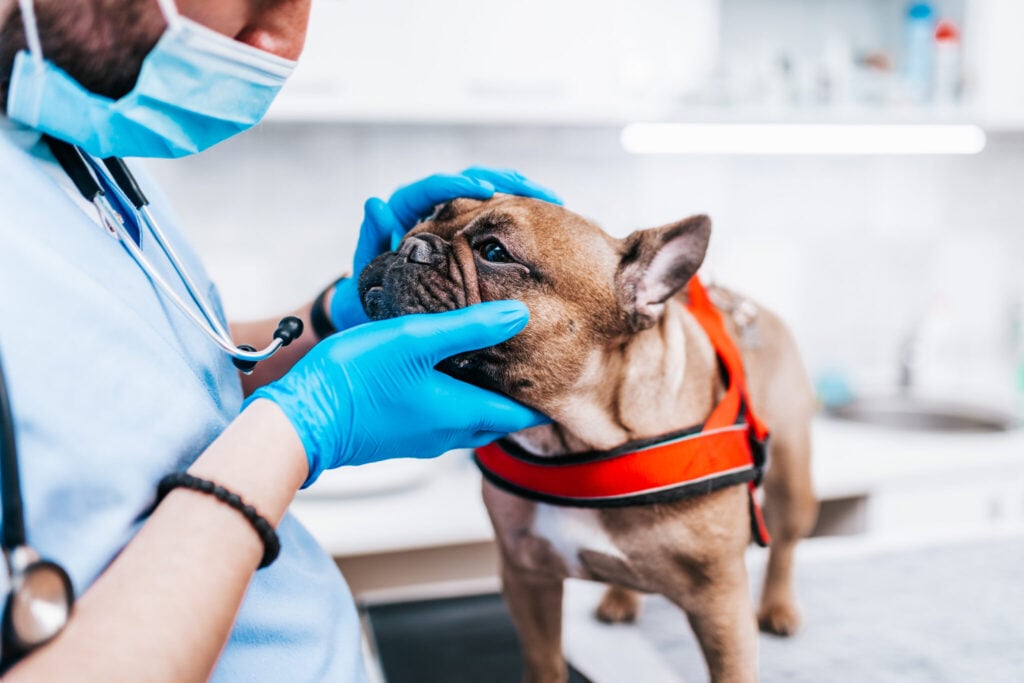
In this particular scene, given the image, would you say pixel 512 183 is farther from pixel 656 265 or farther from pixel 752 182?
pixel 752 182

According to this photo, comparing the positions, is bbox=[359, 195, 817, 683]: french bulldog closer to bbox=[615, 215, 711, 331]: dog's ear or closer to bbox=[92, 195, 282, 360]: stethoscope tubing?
bbox=[615, 215, 711, 331]: dog's ear

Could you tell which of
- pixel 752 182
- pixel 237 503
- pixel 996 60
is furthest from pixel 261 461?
pixel 996 60

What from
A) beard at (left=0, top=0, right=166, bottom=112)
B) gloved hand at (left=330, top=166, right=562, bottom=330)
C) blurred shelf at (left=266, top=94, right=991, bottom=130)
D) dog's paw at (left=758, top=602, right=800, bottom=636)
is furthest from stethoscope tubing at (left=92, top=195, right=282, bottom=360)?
blurred shelf at (left=266, top=94, right=991, bottom=130)

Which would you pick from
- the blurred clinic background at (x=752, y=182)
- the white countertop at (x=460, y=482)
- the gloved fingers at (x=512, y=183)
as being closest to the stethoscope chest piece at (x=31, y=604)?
the gloved fingers at (x=512, y=183)

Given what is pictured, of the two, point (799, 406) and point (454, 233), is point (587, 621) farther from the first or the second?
point (454, 233)

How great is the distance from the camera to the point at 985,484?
88.4 inches

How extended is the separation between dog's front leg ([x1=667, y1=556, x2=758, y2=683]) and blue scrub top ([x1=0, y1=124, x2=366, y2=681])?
0.41m

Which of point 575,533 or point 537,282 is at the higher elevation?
point 537,282

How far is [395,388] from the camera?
0.86 metres

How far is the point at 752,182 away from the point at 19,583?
8.60ft

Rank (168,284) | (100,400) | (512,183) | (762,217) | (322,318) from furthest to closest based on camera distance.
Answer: (762,217) < (322,318) < (512,183) < (168,284) < (100,400)

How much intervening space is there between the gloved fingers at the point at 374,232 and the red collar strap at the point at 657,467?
13.1 inches

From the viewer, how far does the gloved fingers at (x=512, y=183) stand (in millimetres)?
1104

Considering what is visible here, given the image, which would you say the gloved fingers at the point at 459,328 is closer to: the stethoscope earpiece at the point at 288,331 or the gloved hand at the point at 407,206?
the stethoscope earpiece at the point at 288,331
